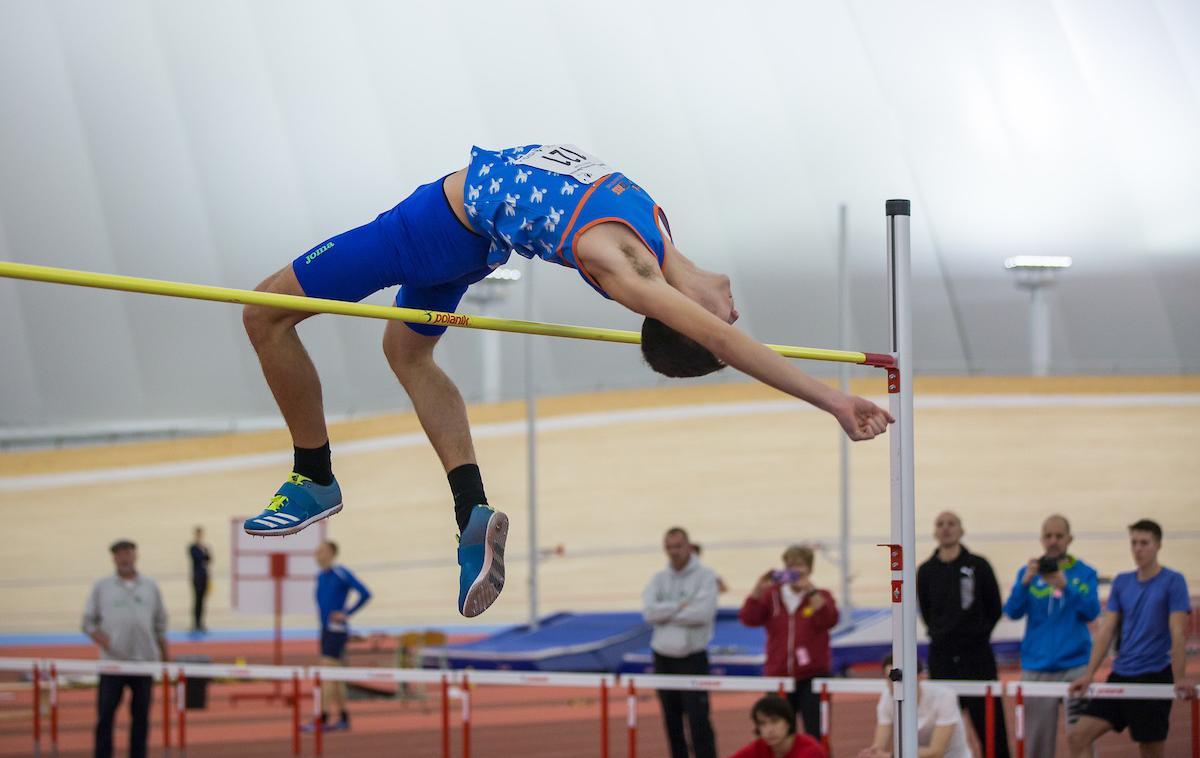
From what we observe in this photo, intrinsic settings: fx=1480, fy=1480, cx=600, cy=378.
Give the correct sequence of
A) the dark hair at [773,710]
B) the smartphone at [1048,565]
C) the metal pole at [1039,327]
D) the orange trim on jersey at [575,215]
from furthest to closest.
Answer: the metal pole at [1039,327] < the smartphone at [1048,565] < the dark hair at [773,710] < the orange trim on jersey at [575,215]

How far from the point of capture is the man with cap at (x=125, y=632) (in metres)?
7.16

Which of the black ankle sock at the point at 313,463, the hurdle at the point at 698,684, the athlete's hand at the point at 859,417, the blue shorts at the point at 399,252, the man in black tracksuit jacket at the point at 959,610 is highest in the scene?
the blue shorts at the point at 399,252

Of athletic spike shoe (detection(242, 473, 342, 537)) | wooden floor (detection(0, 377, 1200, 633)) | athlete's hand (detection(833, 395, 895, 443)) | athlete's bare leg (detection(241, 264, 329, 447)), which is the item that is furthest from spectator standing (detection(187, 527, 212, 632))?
athlete's hand (detection(833, 395, 895, 443))

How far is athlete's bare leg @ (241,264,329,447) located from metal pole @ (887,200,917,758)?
1.38 m

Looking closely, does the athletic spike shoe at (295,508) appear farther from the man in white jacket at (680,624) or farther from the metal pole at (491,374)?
the metal pole at (491,374)

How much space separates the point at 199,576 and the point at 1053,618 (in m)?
10.3

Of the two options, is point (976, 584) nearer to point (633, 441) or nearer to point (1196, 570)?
point (1196, 570)

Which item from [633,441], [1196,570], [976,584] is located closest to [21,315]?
[633,441]

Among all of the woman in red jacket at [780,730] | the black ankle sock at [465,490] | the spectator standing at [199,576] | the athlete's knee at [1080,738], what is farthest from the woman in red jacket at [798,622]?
the spectator standing at [199,576]

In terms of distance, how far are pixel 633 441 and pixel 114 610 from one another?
40.6 ft

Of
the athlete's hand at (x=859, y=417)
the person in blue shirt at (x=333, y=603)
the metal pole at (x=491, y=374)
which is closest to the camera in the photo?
the athlete's hand at (x=859, y=417)

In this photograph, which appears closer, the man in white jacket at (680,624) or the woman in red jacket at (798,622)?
the woman in red jacket at (798,622)

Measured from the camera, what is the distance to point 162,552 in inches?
687

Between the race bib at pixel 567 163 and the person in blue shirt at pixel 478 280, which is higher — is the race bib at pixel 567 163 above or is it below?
above
